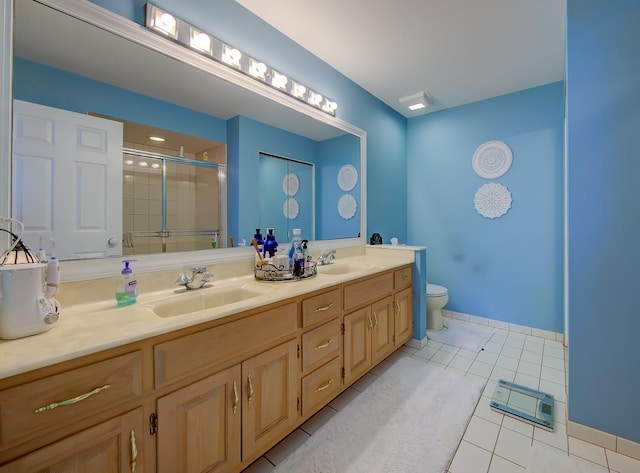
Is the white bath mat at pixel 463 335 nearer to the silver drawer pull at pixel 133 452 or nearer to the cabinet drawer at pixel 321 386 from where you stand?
the cabinet drawer at pixel 321 386

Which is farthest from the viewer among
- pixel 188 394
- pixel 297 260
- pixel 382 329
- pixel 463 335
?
pixel 463 335

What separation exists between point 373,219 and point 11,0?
8.59 feet

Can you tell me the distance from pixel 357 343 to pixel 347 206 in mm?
1257

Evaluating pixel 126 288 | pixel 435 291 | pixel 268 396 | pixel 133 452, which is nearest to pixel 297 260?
pixel 268 396

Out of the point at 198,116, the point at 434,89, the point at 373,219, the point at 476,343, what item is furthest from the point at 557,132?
the point at 198,116

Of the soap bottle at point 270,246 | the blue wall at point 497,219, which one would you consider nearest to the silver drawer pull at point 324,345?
the soap bottle at point 270,246

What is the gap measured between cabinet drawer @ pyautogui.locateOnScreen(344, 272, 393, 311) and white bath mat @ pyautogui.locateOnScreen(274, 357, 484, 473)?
615 mm

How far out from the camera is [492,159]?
288cm

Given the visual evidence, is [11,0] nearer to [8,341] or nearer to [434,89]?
[8,341]

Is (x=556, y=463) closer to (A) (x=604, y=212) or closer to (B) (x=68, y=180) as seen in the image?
(A) (x=604, y=212)

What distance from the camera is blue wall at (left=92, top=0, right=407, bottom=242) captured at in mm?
1499

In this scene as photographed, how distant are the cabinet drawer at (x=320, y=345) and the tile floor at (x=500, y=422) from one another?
39 centimetres

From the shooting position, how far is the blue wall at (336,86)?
150cm

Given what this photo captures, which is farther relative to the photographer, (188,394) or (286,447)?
(286,447)
